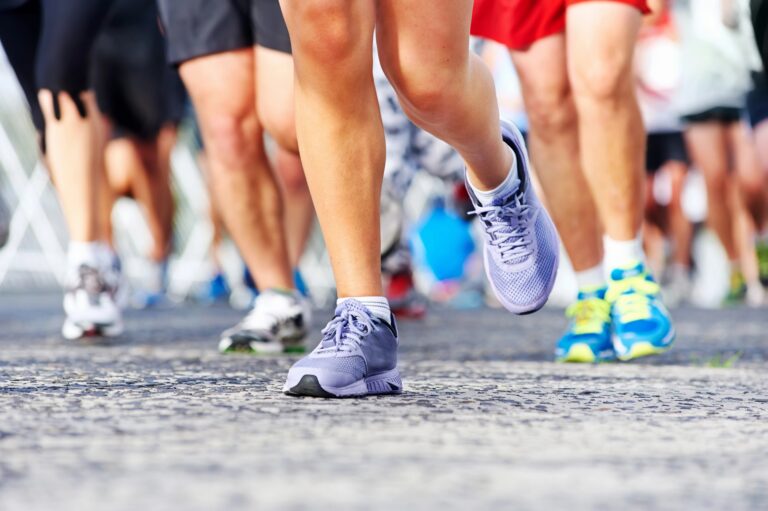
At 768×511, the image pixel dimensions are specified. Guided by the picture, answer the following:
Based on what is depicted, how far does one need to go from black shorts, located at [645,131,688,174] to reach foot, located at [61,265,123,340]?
22.9ft

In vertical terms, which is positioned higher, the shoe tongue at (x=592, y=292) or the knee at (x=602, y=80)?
the knee at (x=602, y=80)

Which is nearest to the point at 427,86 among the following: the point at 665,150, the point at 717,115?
the point at 717,115

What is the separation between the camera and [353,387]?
2162mm

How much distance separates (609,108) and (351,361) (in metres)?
1.30

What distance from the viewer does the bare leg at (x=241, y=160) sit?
3.55 meters

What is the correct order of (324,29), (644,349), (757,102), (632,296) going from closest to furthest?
(324,29) < (644,349) < (632,296) < (757,102)

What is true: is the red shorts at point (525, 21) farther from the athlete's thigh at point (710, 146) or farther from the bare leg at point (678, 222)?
the bare leg at point (678, 222)

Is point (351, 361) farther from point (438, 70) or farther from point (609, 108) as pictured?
point (609, 108)

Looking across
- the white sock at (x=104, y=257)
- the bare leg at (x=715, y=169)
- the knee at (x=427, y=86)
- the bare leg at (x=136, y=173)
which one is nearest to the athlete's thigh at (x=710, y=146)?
the bare leg at (x=715, y=169)

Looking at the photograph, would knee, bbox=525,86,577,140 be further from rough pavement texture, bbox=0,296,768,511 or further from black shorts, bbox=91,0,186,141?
black shorts, bbox=91,0,186,141

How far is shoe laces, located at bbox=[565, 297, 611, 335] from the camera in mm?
3203

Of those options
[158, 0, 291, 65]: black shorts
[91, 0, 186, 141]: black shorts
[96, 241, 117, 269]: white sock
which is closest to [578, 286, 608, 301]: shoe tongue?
[158, 0, 291, 65]: black shorts

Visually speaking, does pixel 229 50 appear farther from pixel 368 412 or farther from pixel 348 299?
pixel 368 412

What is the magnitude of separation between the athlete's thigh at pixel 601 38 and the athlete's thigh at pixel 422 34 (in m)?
A: 0.94
